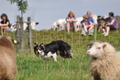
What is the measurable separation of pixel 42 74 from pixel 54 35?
10.2 meters

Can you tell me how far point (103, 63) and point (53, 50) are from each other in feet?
17.1

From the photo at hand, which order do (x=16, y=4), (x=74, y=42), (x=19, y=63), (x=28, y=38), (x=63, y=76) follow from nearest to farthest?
(x=63, y=76) < (x=19, y=63) < (x=28, y=38) < (x=74, y=42) < (x=16, y=4)

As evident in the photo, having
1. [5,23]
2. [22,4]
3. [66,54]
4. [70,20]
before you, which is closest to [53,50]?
[66,54]

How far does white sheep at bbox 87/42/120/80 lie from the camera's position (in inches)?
273

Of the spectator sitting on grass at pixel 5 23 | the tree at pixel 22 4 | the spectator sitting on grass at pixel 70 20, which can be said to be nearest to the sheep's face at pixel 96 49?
the spectator sitting on grass at pixel 5 23

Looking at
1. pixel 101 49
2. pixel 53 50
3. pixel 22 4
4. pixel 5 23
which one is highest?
pixel 22 4

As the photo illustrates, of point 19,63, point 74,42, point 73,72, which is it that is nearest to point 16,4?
point 74,42

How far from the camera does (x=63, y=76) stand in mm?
7598

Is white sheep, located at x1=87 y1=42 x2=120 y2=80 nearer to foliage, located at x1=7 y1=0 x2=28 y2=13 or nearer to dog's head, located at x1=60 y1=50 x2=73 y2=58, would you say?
dog's head, located at x1=60 y1=50 x2=73 y2=58

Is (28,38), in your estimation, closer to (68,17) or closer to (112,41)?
(68,17)

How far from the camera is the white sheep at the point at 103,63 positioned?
22.7ft

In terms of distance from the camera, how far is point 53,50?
39.7 feet

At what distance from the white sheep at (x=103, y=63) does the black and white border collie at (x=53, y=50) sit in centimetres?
439

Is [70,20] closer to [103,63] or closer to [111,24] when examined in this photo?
[111,24]
